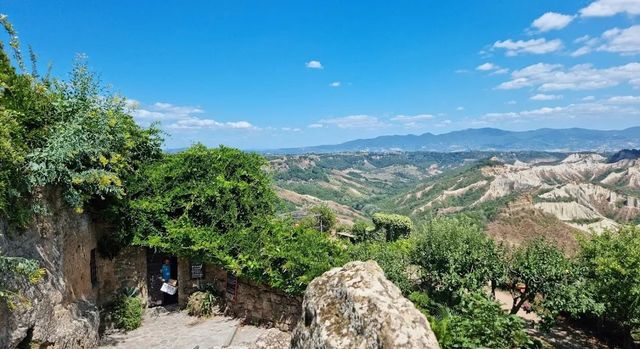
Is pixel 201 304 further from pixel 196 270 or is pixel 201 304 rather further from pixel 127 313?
pixel 127 313

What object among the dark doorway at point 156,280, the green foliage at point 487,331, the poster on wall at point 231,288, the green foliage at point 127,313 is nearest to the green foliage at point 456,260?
the green foliage at point 487,331

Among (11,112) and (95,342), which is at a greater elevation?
(11,112)

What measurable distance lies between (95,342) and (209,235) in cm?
440

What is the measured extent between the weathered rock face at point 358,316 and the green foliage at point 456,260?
966cm

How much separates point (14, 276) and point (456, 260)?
1317 centimetres

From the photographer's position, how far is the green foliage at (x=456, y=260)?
14.8 metres

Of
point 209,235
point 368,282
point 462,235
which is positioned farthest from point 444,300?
point 368,282

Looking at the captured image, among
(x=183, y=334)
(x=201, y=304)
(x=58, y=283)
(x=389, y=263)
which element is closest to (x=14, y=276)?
(x=58, y=283)

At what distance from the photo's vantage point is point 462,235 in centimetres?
1623

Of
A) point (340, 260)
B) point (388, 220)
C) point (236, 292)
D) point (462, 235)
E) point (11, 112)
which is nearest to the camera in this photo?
point (11, 112)

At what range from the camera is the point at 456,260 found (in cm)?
1520

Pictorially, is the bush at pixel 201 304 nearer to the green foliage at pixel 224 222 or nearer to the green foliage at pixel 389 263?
the green foliage at pixel 224 222

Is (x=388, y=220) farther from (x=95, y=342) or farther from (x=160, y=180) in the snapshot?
(x=95, y=342)

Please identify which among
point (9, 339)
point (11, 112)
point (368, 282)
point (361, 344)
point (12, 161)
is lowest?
point (9, 339)
